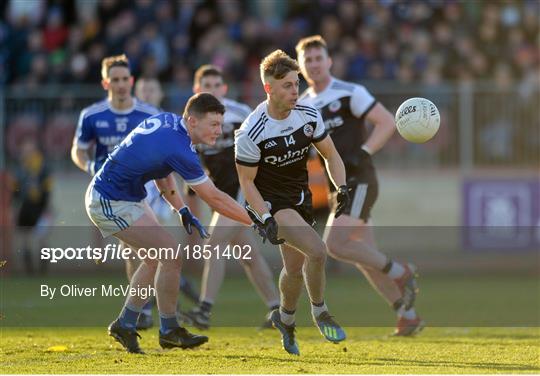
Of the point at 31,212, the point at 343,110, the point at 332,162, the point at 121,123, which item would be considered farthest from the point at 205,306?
the point at 31,212

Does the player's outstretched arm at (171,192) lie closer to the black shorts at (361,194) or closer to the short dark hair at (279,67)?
the short dark hair at (279,67)

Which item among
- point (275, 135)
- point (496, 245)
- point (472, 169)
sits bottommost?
point (496, 245)

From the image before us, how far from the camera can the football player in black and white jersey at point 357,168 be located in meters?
11.0

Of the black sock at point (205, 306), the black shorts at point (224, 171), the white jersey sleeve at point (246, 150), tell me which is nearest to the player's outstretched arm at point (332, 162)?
the white jersey sleeve at point (246, 150)

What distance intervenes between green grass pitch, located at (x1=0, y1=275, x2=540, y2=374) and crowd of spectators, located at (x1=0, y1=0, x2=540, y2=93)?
241 inches

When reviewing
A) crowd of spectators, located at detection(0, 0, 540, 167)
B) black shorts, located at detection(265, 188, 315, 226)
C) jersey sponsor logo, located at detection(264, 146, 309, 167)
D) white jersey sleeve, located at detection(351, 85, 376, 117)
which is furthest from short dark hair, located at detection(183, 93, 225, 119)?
crowd of spectators, located at detection(0, 0, 540, 167)

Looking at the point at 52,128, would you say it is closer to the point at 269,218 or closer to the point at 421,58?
the point at 421,58

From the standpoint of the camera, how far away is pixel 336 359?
360 inches

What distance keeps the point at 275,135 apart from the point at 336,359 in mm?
1763

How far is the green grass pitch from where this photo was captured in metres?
8.70

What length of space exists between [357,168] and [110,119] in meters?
2.51

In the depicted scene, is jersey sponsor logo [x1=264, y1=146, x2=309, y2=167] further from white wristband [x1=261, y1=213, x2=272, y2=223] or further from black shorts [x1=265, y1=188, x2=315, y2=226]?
white wristband [x1=261, y1=213, x2=272, y2=223]

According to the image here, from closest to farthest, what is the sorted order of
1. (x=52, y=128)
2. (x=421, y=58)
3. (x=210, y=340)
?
(x=210, y=340)
(x=52, y=128)
(x=421, y=58)

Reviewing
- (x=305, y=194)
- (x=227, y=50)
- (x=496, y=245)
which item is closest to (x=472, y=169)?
(x=496, y=245)
